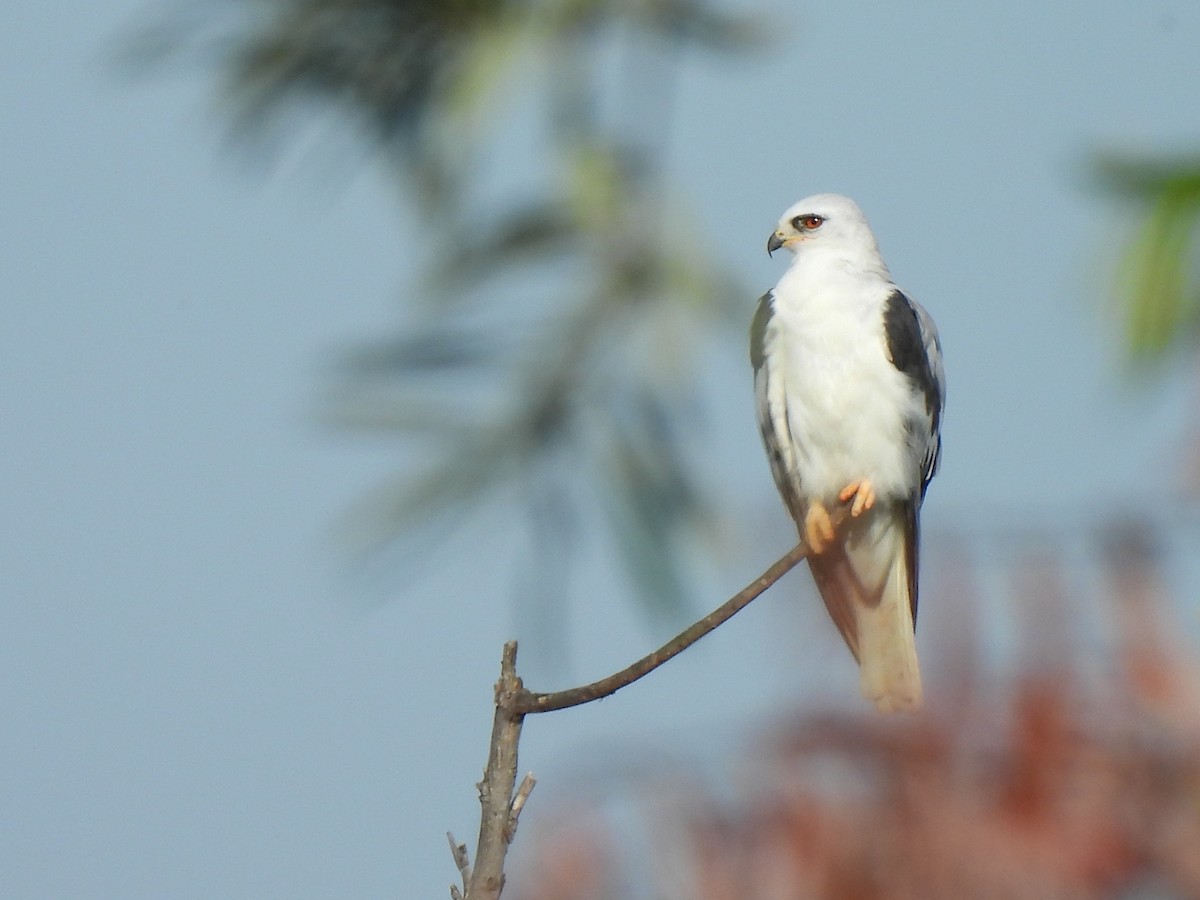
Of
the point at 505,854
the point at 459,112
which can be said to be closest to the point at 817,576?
the point at 459,112

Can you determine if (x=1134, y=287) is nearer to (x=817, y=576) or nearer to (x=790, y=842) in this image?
(x=790, y=842)

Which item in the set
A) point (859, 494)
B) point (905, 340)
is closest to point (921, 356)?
point (905, 340)

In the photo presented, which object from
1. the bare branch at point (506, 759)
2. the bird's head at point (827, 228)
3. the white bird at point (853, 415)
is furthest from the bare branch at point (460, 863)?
the bird's head at point (827, 228)

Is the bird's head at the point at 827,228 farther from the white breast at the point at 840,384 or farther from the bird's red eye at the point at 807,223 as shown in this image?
the white breast at the point at 840,384

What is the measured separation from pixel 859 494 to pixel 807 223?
3.00 ft

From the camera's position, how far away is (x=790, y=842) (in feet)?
5.24

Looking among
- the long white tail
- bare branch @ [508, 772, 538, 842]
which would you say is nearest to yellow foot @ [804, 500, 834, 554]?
the long white tail

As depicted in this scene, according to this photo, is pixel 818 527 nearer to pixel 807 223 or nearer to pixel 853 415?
pixel 853 415

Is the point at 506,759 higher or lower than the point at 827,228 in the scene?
lower

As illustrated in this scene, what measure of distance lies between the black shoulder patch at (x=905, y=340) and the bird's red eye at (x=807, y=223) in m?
0.42

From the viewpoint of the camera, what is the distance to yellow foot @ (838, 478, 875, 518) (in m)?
4.93

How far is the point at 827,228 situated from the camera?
16.8ft

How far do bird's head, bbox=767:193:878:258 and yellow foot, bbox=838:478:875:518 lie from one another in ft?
2.33

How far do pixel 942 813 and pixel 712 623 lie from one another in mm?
1202
